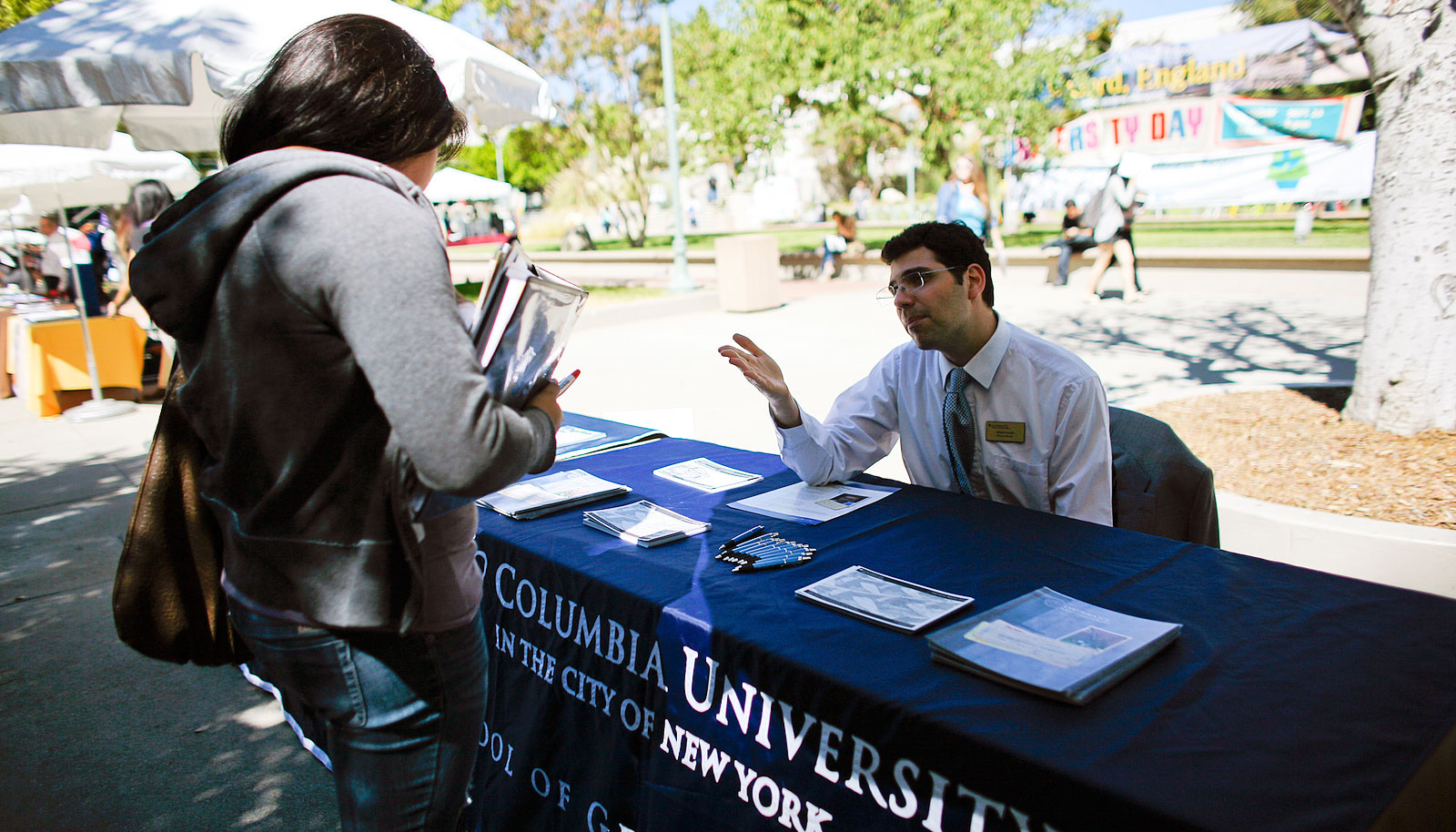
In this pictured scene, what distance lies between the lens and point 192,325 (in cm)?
125

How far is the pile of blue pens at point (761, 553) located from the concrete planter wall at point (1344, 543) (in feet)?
7.61

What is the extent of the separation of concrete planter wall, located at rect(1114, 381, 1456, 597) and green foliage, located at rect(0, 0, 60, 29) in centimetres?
1599

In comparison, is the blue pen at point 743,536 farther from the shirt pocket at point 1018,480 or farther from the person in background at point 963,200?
the person in background at point 963,200

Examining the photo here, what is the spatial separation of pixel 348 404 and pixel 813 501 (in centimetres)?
155

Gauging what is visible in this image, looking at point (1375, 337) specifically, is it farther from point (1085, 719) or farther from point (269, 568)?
point (269, 568)

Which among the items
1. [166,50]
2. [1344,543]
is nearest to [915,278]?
[1344,543]

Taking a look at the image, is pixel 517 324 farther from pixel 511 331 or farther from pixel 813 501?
pixel 813 501

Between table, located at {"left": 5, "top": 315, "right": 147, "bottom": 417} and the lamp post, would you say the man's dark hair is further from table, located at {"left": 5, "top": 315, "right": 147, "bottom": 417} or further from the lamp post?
the lamp post

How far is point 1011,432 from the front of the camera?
2631mm

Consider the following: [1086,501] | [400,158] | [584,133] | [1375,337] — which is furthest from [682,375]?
[584,133]

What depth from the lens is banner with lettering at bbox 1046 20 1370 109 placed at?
19.0 m

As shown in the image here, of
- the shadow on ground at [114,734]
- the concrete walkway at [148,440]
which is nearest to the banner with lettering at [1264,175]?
the concrete walkway at [148,440]

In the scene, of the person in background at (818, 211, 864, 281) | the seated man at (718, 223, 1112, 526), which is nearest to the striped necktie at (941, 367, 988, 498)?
the seated man at (718, 223, 1112, 526)

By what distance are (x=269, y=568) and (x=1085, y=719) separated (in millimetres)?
1266
